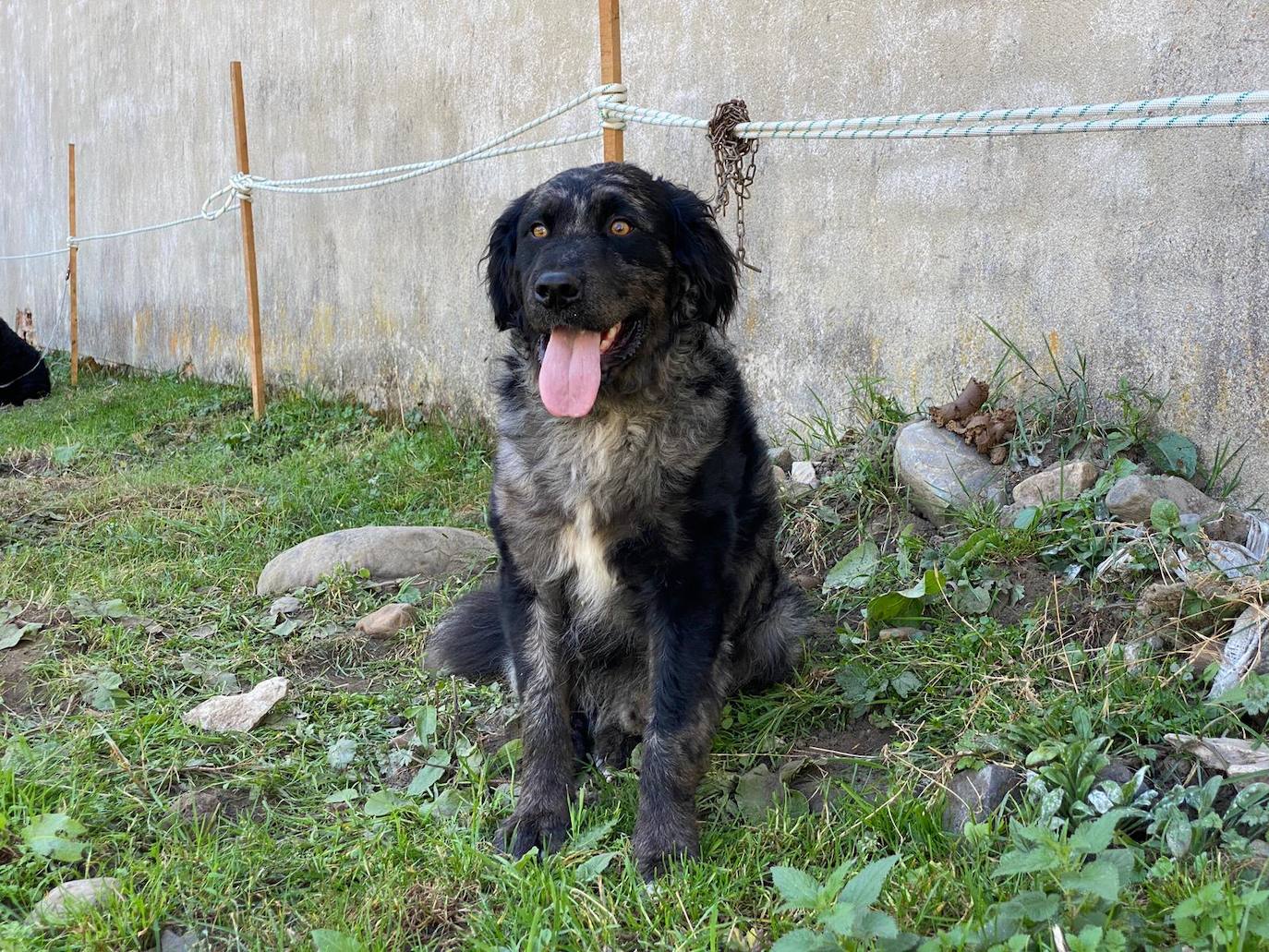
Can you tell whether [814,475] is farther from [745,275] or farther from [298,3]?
[298,3]

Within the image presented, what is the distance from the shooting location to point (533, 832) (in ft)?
8.50

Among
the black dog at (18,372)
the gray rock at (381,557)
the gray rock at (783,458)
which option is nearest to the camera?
the gray rock at (381,557)

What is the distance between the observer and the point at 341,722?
323cm

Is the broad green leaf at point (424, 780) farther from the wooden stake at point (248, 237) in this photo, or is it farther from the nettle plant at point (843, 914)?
the wooden stake at point (248, 237)

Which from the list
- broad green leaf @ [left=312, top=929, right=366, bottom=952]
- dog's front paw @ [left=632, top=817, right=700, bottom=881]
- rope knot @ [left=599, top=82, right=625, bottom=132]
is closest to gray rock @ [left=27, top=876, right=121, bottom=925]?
broad green leaf @ [left=312, top=929, right=366, bottom=952]

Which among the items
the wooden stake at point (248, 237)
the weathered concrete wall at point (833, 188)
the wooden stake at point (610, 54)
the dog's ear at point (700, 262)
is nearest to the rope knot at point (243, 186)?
the wooden stake at point (248, 237)

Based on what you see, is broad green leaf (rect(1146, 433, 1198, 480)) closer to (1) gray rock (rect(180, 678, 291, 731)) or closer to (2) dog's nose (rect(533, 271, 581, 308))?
(2) dog's nose (rect(533, 271, 581, 308))

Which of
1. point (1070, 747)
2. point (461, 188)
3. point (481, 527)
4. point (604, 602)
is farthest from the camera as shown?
point (461, 188)

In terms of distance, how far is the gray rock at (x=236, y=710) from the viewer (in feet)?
10.3

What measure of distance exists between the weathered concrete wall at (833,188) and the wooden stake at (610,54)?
915mm

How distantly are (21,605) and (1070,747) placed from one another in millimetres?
3696

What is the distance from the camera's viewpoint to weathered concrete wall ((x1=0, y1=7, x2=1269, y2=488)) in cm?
345

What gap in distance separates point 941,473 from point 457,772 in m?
1.98

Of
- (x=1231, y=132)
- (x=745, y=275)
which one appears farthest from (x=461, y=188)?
(x=1231, y=132)
